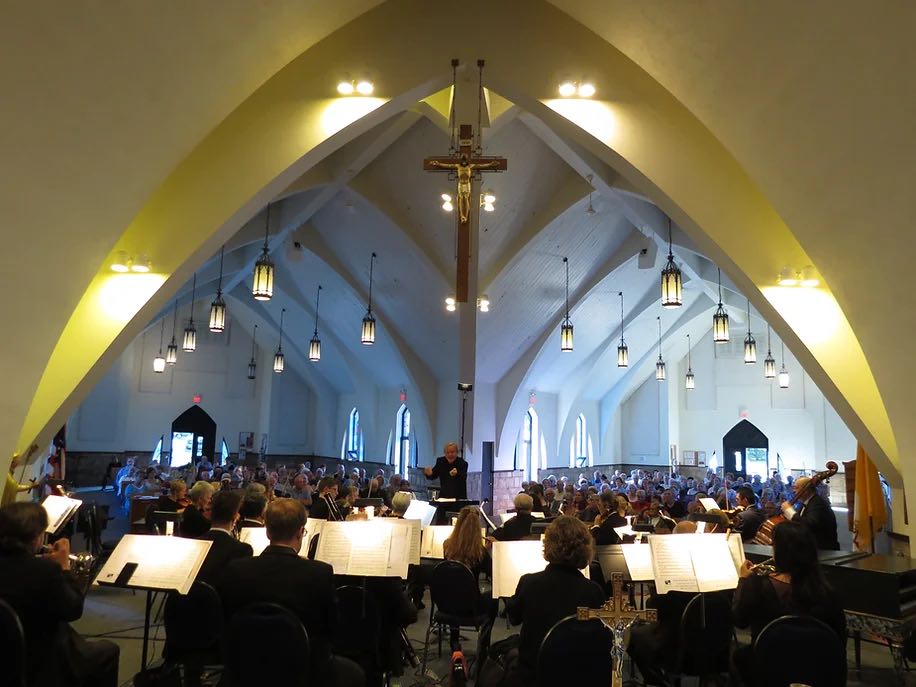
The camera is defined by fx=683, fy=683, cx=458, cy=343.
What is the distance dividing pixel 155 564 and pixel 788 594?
360 centimetres

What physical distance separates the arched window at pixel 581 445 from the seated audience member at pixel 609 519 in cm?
1497

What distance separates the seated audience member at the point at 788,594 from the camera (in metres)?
3.63

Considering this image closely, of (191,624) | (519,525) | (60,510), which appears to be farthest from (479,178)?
(191,624)

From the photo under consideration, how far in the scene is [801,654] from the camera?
3.16m

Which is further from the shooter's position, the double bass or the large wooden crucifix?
the double bass

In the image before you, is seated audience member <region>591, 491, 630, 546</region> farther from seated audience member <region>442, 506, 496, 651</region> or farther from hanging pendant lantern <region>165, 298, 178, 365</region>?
hanging pendant lantern <region>165, 298, 178, 365</region>

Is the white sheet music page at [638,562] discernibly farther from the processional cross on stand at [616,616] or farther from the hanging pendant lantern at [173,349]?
the hanging pendant lantern at [173,349]

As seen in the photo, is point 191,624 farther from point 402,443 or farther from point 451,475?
point 402,443

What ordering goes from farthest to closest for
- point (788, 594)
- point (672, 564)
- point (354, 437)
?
point (354, 437), point (672, 564), point (788, 594)

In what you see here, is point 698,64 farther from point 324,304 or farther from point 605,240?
point 324,304

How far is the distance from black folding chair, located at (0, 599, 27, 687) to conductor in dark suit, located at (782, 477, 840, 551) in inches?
257

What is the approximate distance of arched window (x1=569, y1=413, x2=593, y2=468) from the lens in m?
24.0

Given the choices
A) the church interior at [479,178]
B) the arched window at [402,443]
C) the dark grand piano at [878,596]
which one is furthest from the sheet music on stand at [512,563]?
the arched window at [402,443]

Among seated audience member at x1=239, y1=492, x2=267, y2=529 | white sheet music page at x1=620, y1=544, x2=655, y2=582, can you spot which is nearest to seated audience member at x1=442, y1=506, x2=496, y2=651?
white sheet music page at x1=620, y1=544, x2=655, y2=582
